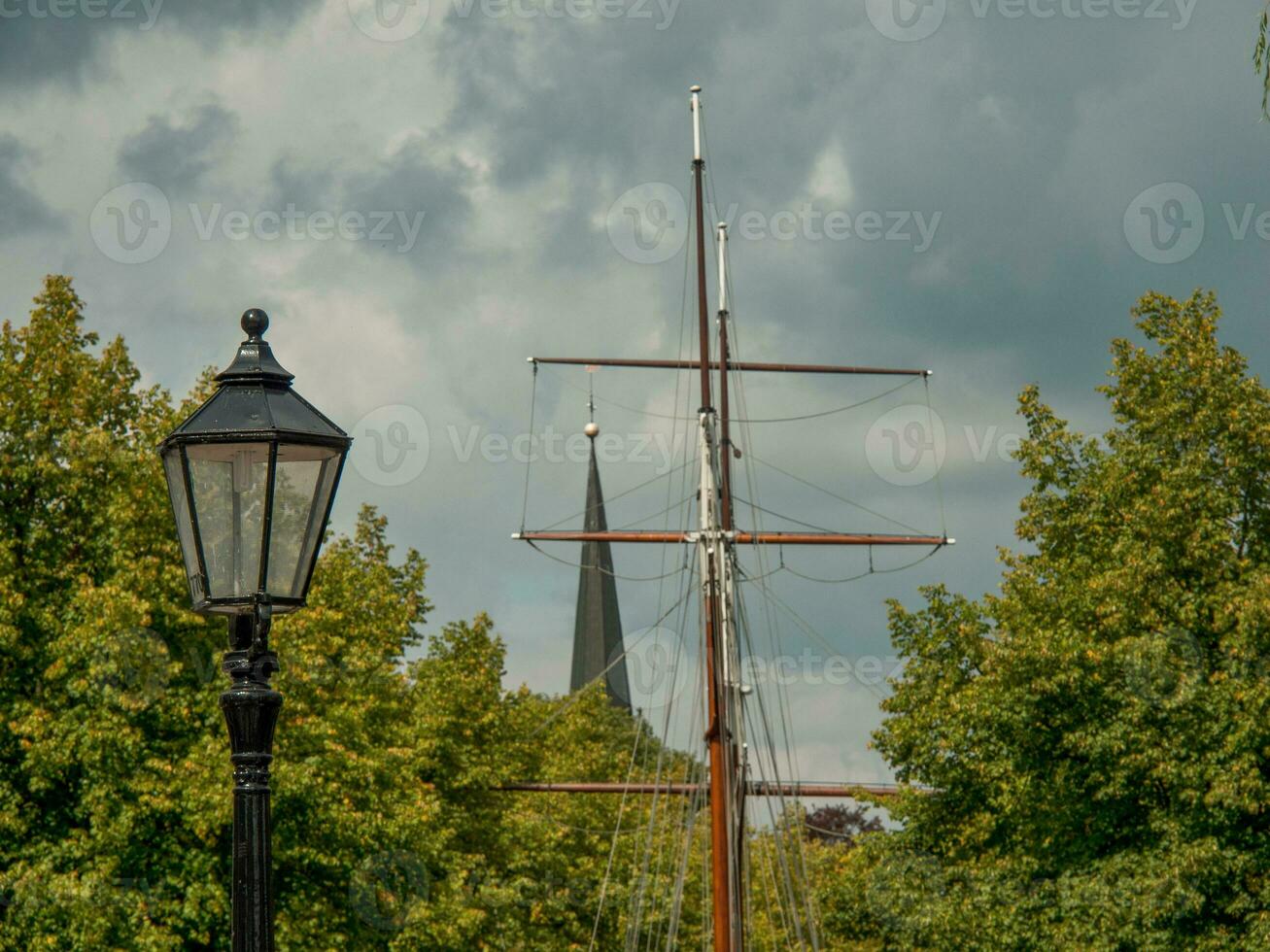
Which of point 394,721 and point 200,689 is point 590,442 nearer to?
point 394,721

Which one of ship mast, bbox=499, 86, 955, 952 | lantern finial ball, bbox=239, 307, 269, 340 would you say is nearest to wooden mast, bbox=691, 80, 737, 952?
ship mast, bbox=499, 86, 955, 952

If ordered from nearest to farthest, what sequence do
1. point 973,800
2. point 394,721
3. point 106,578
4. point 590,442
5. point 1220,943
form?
point 1220,943 → point 106,578 → point 973,800 → point 394,721 → point 590,442

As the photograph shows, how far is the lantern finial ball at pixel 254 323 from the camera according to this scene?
259 inches

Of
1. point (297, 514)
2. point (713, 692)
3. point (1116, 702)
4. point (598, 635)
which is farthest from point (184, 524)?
point (598, 635)

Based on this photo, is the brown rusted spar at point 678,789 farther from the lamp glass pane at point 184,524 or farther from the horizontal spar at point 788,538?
the lamp glass pane at point 184,524

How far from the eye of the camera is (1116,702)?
2722cm

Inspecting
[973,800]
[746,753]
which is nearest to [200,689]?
[746,753]

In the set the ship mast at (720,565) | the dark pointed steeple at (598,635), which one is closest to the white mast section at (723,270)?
the ship mast at (720,565)

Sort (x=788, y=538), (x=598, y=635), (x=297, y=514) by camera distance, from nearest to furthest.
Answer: (x=297, y=514) → (x=788, y=538) → (x=598, y=635)

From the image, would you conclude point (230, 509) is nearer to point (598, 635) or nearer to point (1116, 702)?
point (1116, 702)

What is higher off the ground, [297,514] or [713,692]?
[297,514]

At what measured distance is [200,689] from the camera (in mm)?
27094

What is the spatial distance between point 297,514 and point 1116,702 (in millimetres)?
23441

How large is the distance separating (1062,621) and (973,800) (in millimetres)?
4285
